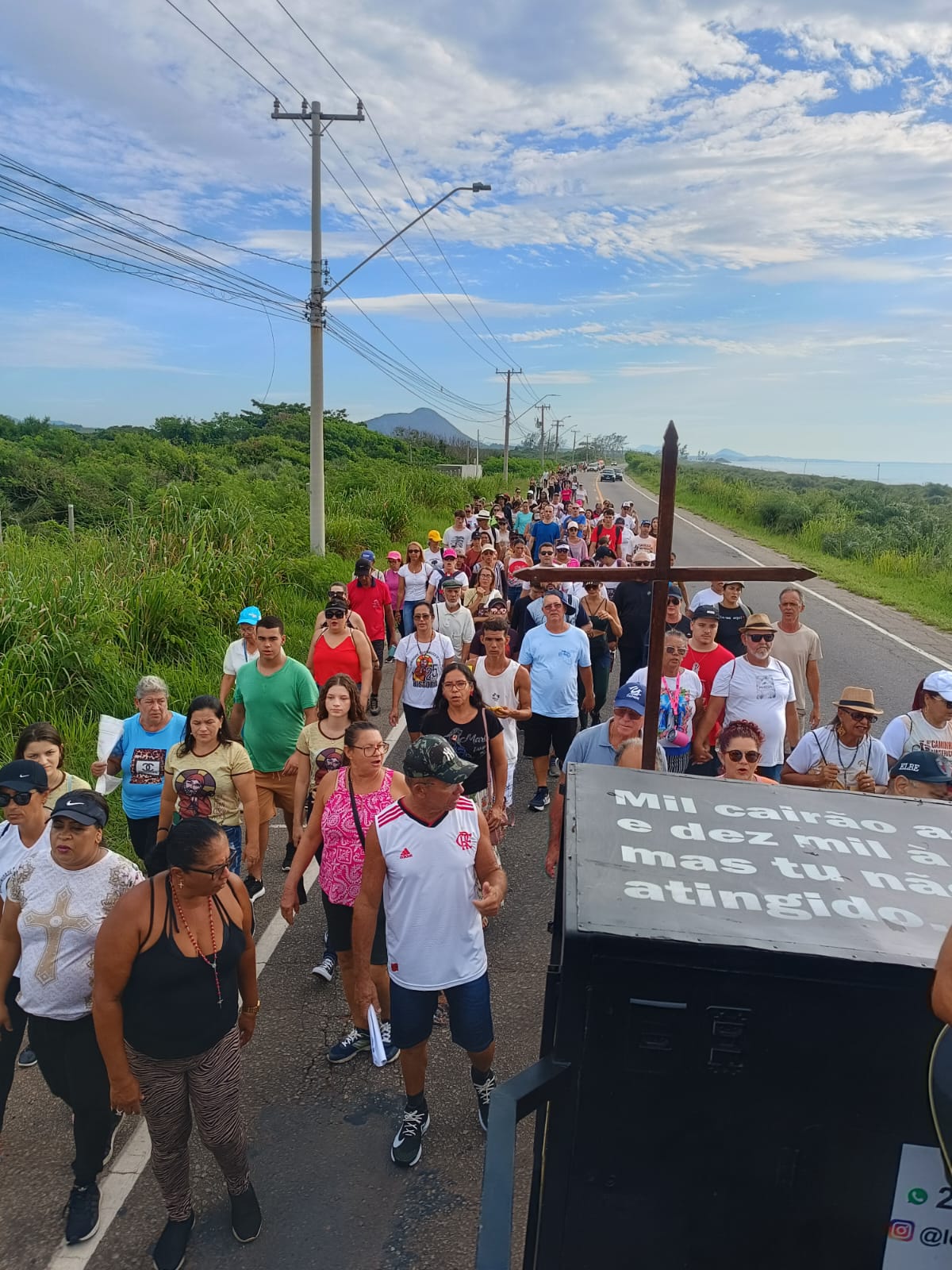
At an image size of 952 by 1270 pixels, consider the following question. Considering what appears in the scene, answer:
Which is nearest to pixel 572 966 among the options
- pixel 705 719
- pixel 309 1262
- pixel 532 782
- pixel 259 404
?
pixel 309 1262

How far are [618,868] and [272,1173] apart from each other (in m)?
2.25

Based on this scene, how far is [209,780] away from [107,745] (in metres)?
0.82

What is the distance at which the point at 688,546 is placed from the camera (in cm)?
2544

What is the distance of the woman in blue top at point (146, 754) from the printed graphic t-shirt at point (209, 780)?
0.13 m

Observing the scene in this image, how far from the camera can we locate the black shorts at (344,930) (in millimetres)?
3861

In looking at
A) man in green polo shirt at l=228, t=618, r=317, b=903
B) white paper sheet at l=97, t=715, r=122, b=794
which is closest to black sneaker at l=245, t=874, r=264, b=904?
man in green polo shirt at l=228, t=618, r=317, b=903

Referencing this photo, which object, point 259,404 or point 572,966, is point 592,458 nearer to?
point 259,404

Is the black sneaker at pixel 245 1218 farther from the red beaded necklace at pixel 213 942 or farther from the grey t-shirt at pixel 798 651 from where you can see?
the grey t-shirt at pixel 798 651

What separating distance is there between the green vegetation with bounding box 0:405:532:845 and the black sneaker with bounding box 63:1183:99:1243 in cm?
316

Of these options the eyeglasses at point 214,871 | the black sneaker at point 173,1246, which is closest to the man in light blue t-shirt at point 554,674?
the eyeglasses at point 214,871

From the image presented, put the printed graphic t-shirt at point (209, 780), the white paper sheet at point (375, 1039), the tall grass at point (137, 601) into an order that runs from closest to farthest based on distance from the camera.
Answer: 1. the white paper sheet at point (375, 1039)
2. the printed graphic t-shirt at point (209, 780)
3. the tall grass at point (137, 601)

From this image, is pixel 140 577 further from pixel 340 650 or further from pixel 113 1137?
pixel 113 1137

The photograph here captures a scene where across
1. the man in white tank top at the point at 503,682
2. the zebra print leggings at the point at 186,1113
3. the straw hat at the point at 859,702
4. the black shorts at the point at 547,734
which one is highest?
the straw hat at the point at 859,702

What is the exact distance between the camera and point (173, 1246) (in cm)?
294
